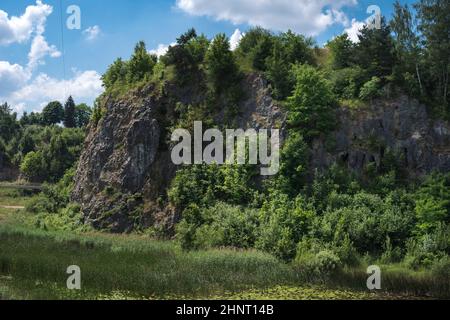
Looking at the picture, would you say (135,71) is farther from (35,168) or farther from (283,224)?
(35,168)

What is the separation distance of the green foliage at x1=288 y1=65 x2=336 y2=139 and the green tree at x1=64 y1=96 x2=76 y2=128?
9938 centimetres

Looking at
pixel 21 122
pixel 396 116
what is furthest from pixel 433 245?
pixel 21 122

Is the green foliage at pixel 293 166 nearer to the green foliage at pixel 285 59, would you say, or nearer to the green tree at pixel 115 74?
the green foliage at pixel 285 59

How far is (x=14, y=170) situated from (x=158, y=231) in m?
76.3

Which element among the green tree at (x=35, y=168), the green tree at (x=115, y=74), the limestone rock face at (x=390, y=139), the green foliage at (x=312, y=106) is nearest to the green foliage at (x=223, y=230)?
the limestone rock face at (x=390, y=139)

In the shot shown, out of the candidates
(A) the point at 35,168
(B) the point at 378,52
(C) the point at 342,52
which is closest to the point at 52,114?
(A) the point at 35,168

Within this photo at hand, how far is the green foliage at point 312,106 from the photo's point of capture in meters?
36.7

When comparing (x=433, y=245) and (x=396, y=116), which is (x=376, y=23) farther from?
(x=433, y=245)

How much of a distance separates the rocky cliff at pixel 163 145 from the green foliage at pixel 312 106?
1.05 metres

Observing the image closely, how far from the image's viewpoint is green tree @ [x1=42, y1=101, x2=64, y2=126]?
13450 centimetres

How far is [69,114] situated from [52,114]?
12.2 meters

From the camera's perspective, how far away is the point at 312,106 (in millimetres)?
36688

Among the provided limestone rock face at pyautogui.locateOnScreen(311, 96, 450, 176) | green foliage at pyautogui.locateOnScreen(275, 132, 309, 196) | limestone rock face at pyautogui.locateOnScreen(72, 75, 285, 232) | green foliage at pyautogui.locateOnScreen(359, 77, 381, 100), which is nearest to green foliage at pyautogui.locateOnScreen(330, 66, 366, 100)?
green foliage at pyautogui.locateOnScreen(359, 77, 381, 100)

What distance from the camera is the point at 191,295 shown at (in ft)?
67.1
